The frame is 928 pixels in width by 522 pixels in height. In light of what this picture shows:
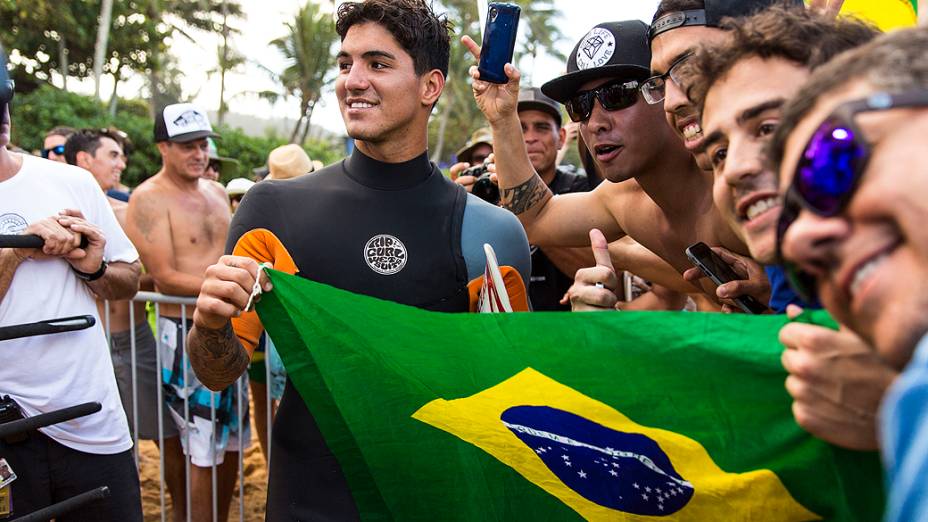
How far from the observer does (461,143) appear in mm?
50188

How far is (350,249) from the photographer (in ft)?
8.54

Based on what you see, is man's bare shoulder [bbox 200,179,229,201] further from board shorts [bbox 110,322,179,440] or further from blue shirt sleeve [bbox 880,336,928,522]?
blue shirt sleeve [bbox 880,336,928,522]

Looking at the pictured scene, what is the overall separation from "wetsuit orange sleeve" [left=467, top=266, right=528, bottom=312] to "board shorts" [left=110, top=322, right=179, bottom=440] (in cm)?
330

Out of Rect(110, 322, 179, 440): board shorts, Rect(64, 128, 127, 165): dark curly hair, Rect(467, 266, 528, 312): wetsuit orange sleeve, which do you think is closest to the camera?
Rect(467, 266, 528, 312): wetsuit orange sleeve

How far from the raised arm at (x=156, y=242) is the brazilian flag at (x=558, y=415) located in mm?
3371

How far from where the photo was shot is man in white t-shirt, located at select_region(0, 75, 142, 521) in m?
3.08

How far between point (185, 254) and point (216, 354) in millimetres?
3395

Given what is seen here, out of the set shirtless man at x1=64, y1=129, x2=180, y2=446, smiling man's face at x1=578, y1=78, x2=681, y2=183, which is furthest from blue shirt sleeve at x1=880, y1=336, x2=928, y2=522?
shirtless man at x1=64, y1=129, x2=180, y2=446

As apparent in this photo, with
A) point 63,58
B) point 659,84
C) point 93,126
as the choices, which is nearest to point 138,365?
point 659,84

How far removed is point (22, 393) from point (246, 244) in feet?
4.40

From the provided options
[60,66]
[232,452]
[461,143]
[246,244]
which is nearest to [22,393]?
[246,244]

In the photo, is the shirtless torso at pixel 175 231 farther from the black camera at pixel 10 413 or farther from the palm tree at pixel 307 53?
the palm tree at pixel 307 53

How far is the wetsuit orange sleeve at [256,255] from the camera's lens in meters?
2.50

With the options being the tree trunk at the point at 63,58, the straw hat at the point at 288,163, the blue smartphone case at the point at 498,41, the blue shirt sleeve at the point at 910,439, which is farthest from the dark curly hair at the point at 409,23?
the tree trunk at the point at 63,58
